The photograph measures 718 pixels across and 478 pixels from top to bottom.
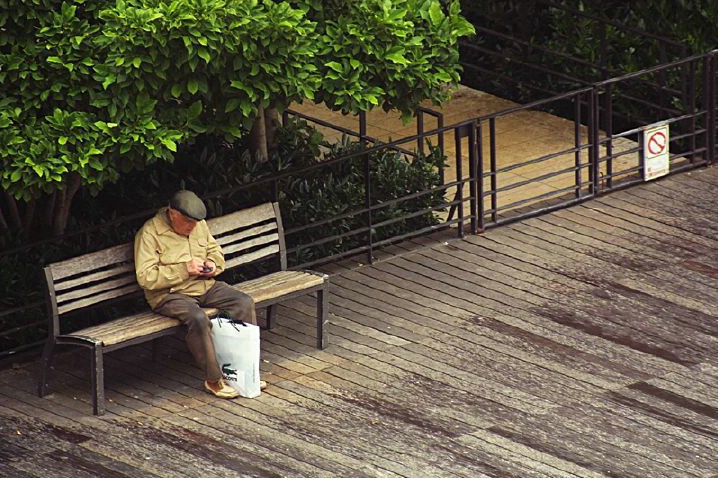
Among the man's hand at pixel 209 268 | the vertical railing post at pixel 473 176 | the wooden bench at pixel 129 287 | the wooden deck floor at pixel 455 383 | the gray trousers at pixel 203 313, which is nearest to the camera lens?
the wooden deck floor at pixel 455 383

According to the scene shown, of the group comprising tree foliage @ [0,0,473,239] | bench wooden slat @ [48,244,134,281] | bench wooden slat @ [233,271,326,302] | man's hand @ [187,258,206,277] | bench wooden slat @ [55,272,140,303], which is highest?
tree foliage @ [0,0,473,239]

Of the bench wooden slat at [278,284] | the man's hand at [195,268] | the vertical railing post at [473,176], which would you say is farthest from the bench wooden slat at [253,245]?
the vertical railing post at [473,176]

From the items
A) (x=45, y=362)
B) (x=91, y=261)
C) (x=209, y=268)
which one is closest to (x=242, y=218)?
(x=209, y=268)

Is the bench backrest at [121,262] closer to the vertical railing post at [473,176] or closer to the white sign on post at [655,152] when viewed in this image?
the vertical railing post at [473,176]

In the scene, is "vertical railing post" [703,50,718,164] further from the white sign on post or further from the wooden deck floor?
the wooden deck floor

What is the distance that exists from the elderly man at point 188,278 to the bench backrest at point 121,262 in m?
0.28

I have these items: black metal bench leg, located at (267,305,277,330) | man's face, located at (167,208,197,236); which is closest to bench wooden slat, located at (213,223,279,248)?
black metal bench leg, located at (267,305,277,330)

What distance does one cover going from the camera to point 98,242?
1323 centimetres

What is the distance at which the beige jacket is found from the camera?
11.5 metres

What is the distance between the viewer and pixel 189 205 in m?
11.5

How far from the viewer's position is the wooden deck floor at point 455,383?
10648mm

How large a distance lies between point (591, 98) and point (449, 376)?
4.05m

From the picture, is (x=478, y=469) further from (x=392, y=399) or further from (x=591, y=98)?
(x=591, y=98)

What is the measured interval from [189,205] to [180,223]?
0.20 m
